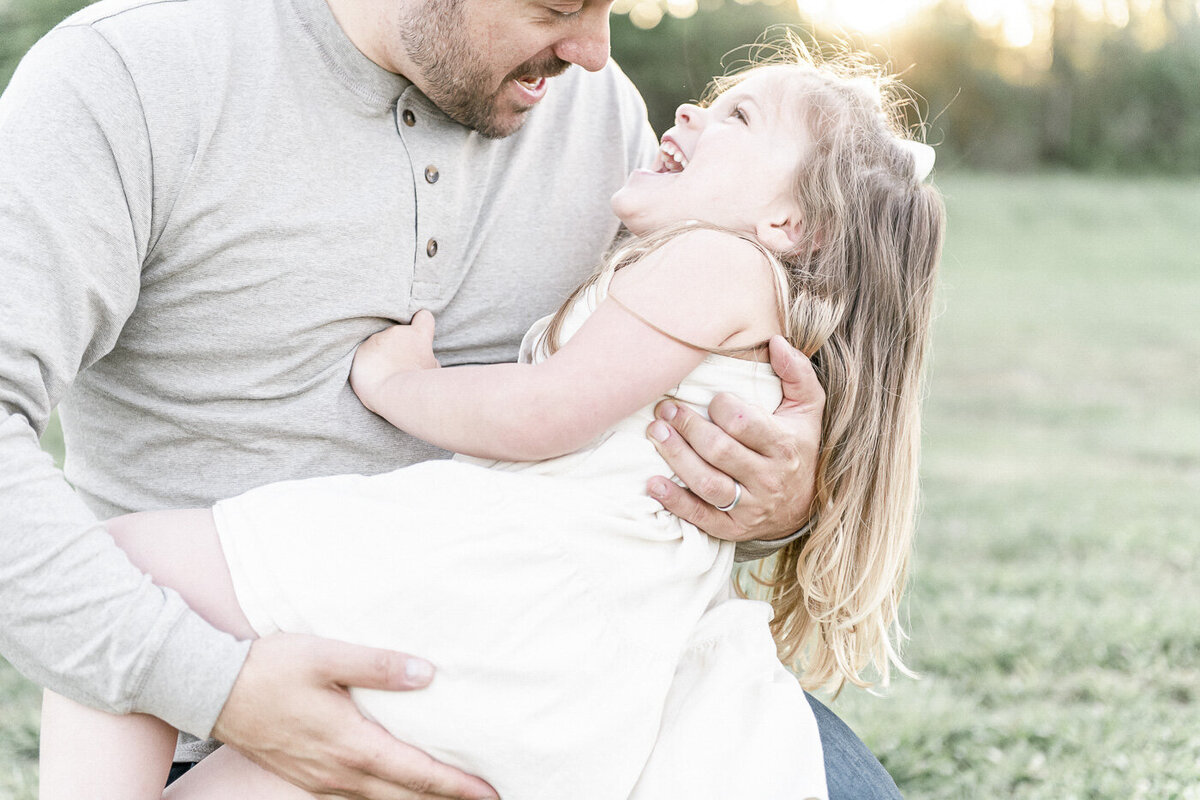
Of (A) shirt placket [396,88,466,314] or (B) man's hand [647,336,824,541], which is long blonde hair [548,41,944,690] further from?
(A) shirt placket [396,88,466,314]

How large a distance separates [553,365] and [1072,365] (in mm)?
7281

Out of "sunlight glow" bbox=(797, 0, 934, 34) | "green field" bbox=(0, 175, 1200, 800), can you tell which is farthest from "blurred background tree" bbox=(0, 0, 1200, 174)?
"sunlight glow" bbox=(797, 0, 934, 34)

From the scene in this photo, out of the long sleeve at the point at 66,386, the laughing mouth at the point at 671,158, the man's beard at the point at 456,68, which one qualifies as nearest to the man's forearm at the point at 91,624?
the long sleeve at the point at 66,386

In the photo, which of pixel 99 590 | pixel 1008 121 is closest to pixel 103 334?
pixel 99 590

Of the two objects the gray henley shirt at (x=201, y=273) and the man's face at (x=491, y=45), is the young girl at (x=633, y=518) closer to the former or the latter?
the gray henley shirt at (x=201, y=273)

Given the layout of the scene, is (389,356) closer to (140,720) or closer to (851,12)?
(140,720)

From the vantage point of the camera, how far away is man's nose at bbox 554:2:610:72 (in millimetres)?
1907

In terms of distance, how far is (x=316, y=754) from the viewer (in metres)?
1.52

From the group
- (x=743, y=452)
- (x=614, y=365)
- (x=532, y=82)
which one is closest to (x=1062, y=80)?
(x=532, y=82)

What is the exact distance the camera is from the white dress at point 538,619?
1.55m

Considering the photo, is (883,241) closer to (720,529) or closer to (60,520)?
(720,529)

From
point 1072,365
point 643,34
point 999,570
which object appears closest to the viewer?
point 999,570

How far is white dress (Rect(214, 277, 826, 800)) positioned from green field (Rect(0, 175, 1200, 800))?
0.87 m

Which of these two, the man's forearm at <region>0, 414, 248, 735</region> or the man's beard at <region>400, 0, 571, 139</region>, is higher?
the man's beard at <region>400, 0, 571, 139</region>
